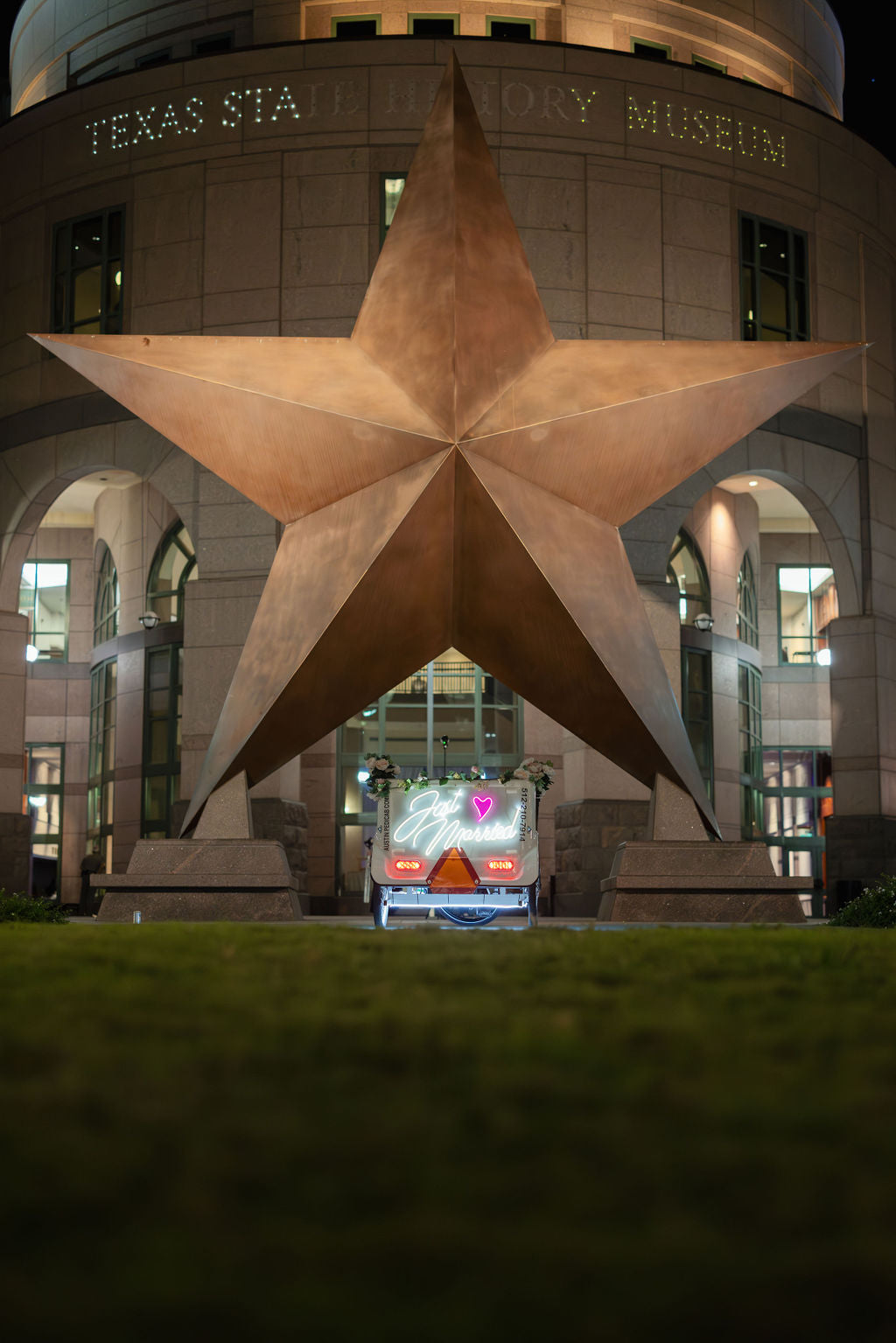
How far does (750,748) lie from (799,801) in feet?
19.5

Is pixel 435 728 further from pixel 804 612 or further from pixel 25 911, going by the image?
pixel 25 911

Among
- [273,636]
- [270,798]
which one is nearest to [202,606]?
[270,798]

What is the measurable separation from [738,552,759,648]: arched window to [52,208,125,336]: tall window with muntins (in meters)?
16.8

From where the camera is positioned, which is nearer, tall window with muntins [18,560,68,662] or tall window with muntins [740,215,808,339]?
tall window with muntins [740,215,808,339]

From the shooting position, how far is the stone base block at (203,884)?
16.0 m

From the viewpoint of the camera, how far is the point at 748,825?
1287 inches

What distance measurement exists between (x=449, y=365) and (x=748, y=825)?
1998cm

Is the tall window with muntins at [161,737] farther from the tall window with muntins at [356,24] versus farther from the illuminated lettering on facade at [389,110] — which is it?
the tall window with muntins at [356,24]

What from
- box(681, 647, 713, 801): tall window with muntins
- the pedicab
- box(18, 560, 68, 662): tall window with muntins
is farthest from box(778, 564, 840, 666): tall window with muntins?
the pedicab

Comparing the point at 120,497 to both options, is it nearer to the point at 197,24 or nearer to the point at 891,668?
the point at 197,24

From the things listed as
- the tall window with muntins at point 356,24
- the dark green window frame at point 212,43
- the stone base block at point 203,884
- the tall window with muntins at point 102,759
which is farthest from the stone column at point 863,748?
the dark green window frame at point 212,43

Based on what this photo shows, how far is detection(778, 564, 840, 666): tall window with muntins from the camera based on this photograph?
39156mm

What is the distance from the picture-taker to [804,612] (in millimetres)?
39531

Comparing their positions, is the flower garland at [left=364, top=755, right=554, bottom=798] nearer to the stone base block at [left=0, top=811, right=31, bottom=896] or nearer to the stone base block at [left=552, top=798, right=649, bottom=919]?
the stone base block at [left=552, top=798, right=649, bottom=919]
